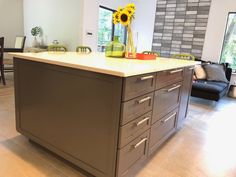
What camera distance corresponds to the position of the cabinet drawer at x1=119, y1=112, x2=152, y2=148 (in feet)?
4.44

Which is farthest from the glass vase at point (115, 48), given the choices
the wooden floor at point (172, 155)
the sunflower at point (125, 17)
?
the wooden floor at point (172, 155)

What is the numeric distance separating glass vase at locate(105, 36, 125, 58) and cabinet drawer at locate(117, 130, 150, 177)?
0.90 m

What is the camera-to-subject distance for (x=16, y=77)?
1.95 meters

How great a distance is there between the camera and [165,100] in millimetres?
1933

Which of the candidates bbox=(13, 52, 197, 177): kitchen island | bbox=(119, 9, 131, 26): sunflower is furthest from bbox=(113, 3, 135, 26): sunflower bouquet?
bbox=(13, 52, 197, 177): kitchen island

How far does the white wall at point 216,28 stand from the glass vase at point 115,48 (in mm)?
3629

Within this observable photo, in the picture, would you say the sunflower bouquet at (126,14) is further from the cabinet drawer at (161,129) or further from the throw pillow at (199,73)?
the throw pillow at (199,73)

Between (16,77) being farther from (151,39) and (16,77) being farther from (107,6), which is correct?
(151,39)

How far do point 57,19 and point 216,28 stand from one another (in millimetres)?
3978

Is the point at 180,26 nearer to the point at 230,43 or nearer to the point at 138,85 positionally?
the point at 230,43

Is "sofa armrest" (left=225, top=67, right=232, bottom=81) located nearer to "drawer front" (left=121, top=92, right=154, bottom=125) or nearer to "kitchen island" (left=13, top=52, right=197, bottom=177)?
"kitchen island" (left=13, top=52, right=197, bottom=177)

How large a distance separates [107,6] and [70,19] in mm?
1126

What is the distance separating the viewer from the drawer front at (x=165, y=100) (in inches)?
69.2

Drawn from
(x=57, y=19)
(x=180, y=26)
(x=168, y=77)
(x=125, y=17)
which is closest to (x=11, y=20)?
(x=57, y=19)
